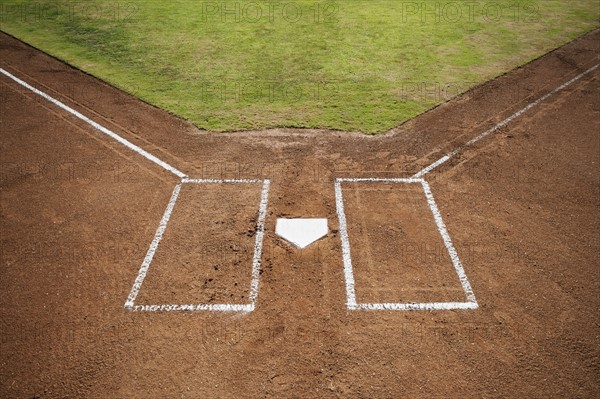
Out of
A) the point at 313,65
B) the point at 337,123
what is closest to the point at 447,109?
the point at 337,123

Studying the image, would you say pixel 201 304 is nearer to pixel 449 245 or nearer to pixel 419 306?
pixel 419 306

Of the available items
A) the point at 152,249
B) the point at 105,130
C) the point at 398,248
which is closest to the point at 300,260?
the point at 398,248

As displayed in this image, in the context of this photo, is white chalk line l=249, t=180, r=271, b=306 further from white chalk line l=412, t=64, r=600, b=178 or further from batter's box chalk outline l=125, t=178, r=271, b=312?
white chalk line l=412, t=64, r=600, b=178

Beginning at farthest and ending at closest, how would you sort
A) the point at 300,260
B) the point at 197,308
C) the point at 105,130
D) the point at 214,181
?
the point at 105,130, the point at 214,181, the point at 300,260, the point at 197,308

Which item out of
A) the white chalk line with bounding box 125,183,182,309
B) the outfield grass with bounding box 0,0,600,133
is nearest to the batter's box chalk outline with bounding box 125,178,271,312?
the white chalk line with bounding box 125,183,182,309

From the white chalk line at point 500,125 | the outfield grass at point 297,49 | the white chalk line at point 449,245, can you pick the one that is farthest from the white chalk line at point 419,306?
the outfield grass at point 297,49

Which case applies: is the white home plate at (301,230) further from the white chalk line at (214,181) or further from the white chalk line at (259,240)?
the white chalk line at (214,181)

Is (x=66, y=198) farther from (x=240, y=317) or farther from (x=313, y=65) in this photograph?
(x=313, y=65)
